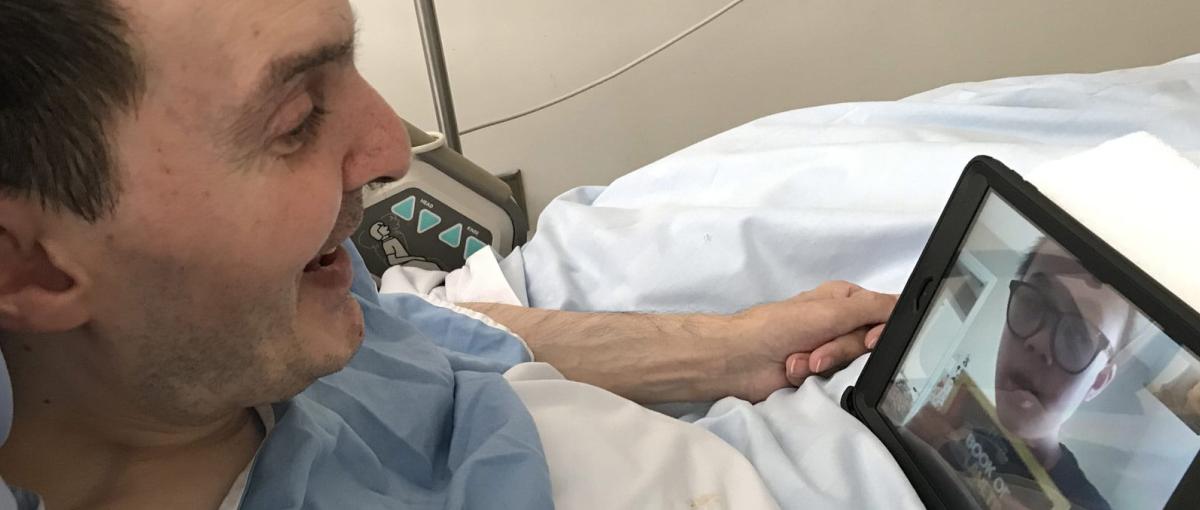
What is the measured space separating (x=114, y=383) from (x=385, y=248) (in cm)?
57

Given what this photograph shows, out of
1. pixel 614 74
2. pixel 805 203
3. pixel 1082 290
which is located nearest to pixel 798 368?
pixel 805 203

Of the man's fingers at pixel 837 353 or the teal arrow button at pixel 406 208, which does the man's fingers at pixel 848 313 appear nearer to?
the man's fingers at pixel 837 353

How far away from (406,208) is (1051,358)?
0.70 meters

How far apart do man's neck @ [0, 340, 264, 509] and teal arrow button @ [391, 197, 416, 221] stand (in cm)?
49

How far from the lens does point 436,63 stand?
3.73 feet

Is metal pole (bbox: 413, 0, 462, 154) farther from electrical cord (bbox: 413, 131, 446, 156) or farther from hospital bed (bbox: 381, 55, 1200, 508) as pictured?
hospital bed (bbox: 381, 55, 1200, 508)

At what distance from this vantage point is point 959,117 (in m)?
0.97

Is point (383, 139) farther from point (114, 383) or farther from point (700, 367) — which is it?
point (700, 367)

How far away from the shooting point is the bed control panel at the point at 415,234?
105 cm

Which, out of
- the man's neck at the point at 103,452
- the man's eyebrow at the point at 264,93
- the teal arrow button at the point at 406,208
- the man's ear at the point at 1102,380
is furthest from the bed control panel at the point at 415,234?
the man's ear at the point at 1102,380

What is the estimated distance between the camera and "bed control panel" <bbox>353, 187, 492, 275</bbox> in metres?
1.05

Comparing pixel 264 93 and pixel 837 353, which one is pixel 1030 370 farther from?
pixel 264 93

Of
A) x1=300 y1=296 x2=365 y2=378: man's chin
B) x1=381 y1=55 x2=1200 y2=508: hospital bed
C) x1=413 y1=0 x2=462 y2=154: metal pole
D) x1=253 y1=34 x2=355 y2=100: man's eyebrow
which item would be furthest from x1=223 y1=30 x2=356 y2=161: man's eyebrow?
x1=413 y1=0 x2=462 y2=154: metal pole

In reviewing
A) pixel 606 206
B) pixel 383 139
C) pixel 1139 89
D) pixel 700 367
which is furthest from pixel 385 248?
pixel 1139 89
